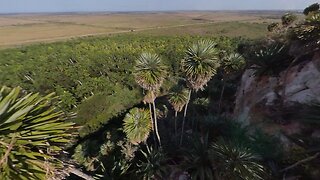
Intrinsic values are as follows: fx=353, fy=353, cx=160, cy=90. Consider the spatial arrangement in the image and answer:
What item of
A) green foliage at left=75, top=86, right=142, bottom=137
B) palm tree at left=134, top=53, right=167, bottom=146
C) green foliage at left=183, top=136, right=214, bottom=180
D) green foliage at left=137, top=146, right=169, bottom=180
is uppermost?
palm tree at left=134, top=53, right=167, bottom=146

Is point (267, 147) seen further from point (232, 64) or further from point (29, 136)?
point (232, 64)

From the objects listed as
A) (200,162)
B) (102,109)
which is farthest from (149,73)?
(102,109)

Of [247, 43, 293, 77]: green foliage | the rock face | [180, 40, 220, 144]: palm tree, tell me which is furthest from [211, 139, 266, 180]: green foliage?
[247, 43, 293, 77]: green foliage

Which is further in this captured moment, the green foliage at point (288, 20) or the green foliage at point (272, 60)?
the green foliage at point (288, 20)

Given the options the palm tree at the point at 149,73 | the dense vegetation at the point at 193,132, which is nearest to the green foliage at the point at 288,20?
the dense vegetation at the point at 193,132

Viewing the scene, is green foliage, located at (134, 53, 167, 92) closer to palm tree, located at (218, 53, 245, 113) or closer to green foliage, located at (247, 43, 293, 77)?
green foliage, located at (247, 43, 293, 77)

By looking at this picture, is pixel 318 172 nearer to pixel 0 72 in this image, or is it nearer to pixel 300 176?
pixel 300 176

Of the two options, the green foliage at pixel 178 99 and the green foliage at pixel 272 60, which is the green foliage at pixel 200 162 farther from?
the green foliage at pixel 272 60
